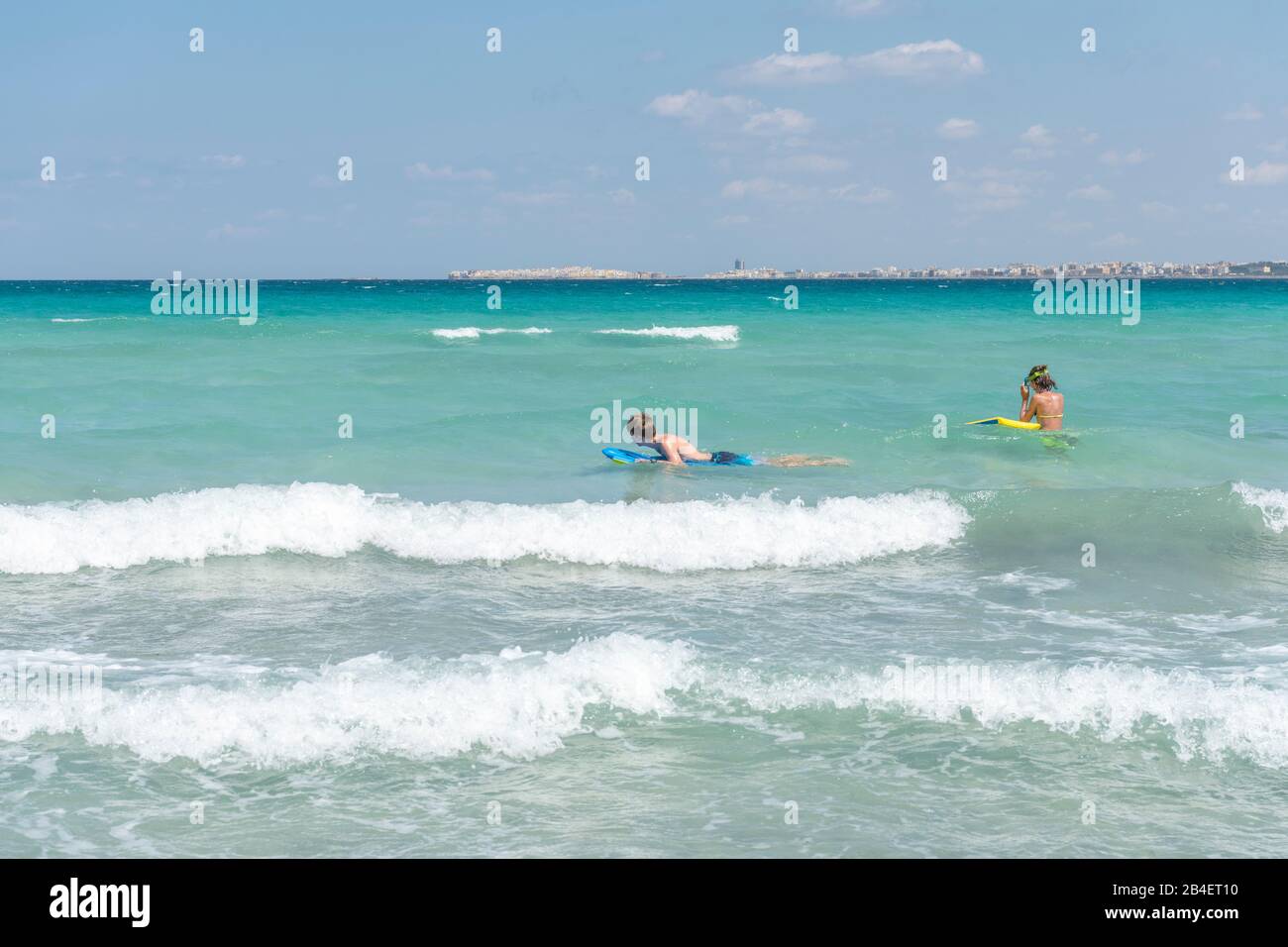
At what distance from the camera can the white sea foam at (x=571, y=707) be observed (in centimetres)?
693

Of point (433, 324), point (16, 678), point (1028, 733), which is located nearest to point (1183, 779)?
point (1028, 733)

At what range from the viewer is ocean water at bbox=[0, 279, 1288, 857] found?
6055mm

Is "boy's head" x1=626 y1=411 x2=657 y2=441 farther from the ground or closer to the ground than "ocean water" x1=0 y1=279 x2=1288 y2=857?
farther from the ground

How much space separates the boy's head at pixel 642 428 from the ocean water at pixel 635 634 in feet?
1.72

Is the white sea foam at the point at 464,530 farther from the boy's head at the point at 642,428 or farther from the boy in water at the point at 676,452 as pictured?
the boy's head at the point at 642,428

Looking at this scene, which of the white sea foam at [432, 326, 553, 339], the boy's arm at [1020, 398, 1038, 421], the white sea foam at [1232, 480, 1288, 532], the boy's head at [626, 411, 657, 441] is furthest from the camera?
the white sea foam at [432, 326, 553, 339]

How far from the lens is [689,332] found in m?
42.1

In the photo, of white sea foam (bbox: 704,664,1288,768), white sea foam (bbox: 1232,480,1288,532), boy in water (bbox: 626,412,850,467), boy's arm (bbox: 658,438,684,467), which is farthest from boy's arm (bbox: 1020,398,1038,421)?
white sea foam (bbox: 704,664,1288,768)

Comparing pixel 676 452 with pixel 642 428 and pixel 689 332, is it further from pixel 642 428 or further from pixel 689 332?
pixel 689 332

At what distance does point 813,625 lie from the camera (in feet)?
30.9

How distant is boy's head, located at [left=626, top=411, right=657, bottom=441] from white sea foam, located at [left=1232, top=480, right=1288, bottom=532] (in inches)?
296

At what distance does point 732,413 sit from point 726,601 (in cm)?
1284

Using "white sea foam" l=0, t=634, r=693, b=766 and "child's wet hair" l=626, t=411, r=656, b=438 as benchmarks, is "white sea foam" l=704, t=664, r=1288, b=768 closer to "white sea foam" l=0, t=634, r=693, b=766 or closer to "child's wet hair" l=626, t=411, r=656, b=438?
"white sea foam" l=0, t=634, r=693, b=766

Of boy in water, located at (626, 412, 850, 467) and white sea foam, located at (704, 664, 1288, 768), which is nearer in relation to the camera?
white sea foam, located at (704, 664, 1288, 768)
